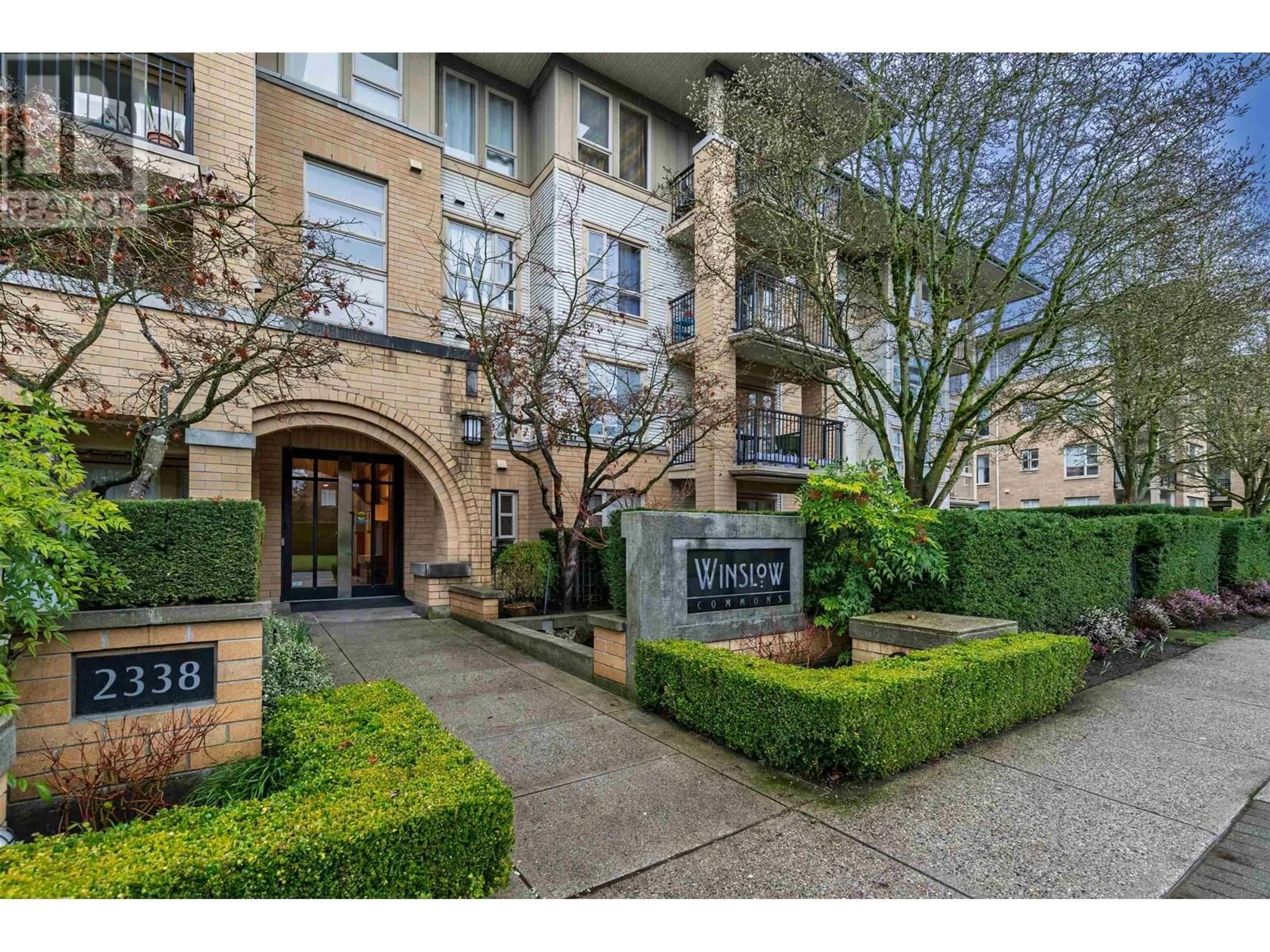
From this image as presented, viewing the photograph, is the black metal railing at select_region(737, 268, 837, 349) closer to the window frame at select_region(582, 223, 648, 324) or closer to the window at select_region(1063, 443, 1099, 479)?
the window frame at select_region(582, 223, 648, 324)

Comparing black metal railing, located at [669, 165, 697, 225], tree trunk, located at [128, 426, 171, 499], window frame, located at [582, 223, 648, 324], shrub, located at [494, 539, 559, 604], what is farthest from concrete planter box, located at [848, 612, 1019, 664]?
window frame, located at [582, 223, 648, 324]

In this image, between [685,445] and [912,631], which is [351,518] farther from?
[912,631]

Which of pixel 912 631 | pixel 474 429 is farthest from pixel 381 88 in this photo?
pixel 912 631

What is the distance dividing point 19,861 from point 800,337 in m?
8.90

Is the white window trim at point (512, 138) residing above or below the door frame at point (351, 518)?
above

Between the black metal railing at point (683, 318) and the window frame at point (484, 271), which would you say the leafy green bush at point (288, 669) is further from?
the black metal railing at point (683, 318)

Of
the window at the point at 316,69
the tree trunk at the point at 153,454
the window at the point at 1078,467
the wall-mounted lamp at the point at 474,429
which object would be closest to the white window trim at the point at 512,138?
the window at the point at 316,69

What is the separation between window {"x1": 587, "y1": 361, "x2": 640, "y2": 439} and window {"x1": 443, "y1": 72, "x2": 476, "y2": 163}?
5.69m

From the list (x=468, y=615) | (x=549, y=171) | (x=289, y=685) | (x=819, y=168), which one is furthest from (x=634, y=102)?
(x=289, y=685)

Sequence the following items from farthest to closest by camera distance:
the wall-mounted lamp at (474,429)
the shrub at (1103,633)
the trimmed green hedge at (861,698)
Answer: the wall-mounted lamp at (474,429)
the shrub at (1103,633)
the trimmed green hedge at (861,698)

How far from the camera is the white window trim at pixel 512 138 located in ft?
44.6

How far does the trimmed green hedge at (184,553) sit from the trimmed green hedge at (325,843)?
1.35m

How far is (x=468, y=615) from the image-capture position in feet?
29.7

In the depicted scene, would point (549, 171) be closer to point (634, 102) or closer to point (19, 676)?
point (634, 102)
